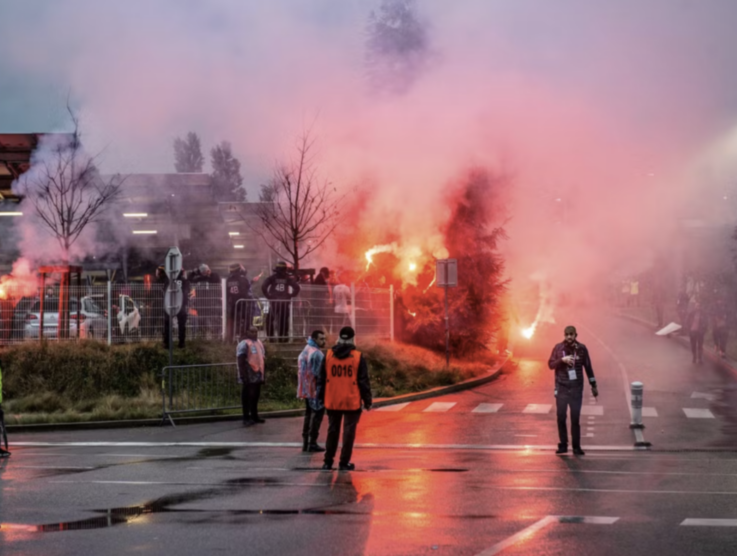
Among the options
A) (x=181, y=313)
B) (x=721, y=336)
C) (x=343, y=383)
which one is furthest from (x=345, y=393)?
(x=721, y=336)

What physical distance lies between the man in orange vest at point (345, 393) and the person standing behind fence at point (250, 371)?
650 centimetres

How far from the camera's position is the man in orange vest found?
13180mm

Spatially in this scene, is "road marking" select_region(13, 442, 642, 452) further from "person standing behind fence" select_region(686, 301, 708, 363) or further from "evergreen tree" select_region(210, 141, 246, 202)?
"evergreen tree" select_region(210, 141, 246, 202)

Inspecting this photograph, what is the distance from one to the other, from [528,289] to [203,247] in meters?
16.9

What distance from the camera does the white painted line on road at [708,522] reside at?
8984mm

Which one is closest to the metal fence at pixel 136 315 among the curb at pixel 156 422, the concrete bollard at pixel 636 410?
the curb at pixel 156 422

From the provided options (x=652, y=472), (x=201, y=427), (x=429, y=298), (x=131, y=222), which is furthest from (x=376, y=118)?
(x=652, y=472)

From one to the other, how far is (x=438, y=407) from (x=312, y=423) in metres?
7.76

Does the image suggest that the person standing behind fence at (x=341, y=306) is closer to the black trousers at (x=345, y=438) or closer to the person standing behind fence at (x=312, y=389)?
the person standing behind fence at (x=312, y=389)

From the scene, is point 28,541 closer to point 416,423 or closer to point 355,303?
point 416,423

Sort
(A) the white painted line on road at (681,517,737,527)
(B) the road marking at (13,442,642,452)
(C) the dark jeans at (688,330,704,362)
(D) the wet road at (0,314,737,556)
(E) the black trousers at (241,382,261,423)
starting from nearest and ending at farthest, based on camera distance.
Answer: (D) the wet road at (0,314,737,556), (A) the white painted line on road at (681,517,737,527), (B) the road marking at (13,442,642,452), (E) the black trousers at (241,382,261,423), (C) the dark jeans at (688,330,704,362)

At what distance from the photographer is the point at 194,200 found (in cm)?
3950

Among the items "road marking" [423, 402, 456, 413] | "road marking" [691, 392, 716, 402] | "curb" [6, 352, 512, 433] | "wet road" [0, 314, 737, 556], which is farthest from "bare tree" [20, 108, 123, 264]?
"road marking" [691, 392, 716, 402]

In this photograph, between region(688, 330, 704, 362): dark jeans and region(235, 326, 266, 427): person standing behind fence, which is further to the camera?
region(688, 330, 704, 362): dark jeans
